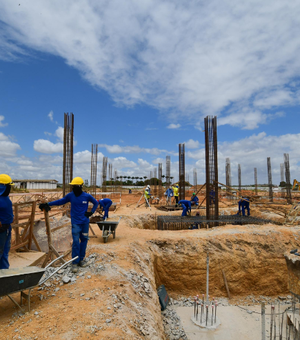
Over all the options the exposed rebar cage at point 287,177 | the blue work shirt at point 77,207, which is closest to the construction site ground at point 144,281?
the blue work shirt at point 77,207

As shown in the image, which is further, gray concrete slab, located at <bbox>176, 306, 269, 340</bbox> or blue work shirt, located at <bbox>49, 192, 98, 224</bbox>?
gray concrete slab, located at <bbox>176, 306, 269, 340</bbox>

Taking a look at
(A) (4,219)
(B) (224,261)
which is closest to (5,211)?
(A) (4,219)

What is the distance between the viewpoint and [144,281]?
471 centimetres

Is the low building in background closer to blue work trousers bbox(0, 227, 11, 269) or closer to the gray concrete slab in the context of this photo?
the gray concrete slab

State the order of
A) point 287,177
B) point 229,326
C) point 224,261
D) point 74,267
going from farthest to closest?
1. point 287,177
2. point 224,261
3. point 229,326
4. point 74,267

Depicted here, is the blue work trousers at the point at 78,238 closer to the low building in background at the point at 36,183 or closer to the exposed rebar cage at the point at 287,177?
the exposed rebar cage at the point at 287,177

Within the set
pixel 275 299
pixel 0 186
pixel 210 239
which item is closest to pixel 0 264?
pixel 0 186

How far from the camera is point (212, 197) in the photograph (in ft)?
35.2

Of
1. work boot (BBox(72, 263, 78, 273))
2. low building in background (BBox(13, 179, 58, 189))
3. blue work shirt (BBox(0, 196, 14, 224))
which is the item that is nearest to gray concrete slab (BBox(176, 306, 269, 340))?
work boot (BBox(72, 263, 78, 273))

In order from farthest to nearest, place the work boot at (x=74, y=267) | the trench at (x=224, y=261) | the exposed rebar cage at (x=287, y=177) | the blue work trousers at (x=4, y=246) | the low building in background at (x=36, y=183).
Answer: the low building in background at (x=36, y=183) < the exposed rebar cage at (x=287, y=177) < the trench at (x=224, y=261) < the work boot at (x=74, y=267) < the blue work trousers at (x=4, y=246)

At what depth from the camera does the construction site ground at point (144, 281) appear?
2717mm

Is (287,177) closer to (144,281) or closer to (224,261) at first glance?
(224,261)

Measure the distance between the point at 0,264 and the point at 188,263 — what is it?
5848 millimetres

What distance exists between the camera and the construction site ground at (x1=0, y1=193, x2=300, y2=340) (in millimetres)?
2717
